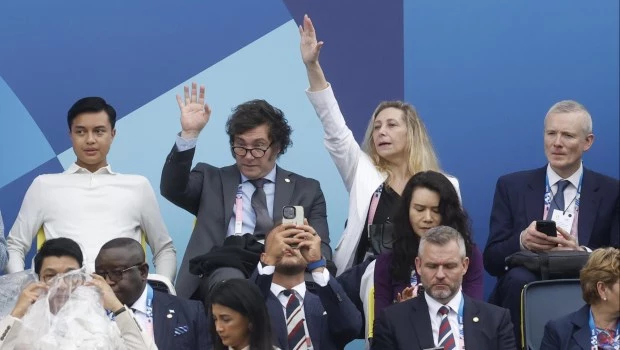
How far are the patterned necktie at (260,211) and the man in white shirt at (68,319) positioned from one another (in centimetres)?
120

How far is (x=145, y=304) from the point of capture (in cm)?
701

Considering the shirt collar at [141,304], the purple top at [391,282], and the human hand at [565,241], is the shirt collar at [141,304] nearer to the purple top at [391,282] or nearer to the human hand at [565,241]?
the purple top at [391,282]

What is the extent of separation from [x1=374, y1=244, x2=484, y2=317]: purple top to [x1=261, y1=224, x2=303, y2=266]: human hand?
47 cm

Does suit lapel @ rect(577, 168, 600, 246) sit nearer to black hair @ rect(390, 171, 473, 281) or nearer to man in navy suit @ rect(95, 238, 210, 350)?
black hair @ rect(390, 171, 473, 281)

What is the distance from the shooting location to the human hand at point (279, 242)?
23.1ft

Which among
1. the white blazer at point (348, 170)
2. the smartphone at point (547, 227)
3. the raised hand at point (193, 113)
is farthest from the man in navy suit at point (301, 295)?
the smartphone at point (547, 227)

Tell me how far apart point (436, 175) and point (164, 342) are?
142 centimetres

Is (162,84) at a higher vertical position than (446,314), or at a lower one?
higher

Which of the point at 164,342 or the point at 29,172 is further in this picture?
the point at 29,172

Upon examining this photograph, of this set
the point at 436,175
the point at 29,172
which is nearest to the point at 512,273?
the point at 436,175

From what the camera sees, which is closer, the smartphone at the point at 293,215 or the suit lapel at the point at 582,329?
the suit lapel at the point at 582,329

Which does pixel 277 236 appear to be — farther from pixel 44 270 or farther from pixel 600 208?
pixel 600 208

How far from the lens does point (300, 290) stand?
23.4ft

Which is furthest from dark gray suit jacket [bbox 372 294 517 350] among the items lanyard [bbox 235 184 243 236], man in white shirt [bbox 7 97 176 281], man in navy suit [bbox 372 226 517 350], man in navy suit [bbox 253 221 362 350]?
man in white shirt [bbox 7 97 176 281]
